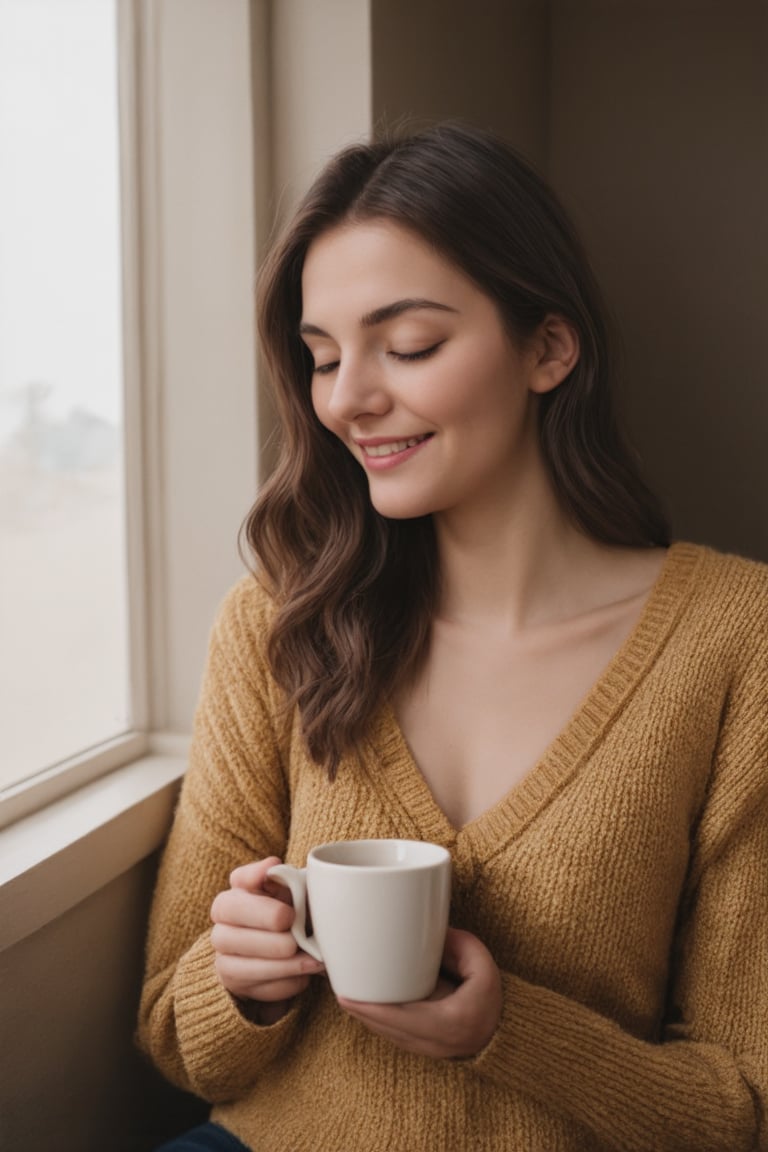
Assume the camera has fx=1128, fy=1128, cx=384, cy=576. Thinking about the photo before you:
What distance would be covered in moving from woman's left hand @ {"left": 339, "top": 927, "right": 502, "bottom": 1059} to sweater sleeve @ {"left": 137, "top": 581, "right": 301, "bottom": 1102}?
27 cm

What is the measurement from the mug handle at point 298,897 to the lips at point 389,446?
1.47ft

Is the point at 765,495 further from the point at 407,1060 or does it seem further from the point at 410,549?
the point at 407,1060

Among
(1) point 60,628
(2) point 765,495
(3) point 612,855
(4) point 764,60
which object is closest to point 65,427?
(1) point 60,628

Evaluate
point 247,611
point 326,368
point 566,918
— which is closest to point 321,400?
point 326,368

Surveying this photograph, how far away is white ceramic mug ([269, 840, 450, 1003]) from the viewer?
88 centimetres

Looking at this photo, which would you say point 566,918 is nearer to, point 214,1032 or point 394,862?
point 394,862

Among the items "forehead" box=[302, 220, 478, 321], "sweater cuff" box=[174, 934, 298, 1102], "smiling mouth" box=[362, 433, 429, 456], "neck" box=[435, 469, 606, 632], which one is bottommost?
"sweater cuff" box=[174, 934, 298, 1102]

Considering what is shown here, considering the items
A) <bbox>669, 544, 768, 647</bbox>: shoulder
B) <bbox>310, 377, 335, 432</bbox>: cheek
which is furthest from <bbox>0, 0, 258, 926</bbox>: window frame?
<bbox>669, 544, 768, 647</bbox>: shoulder

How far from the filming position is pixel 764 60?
227cm

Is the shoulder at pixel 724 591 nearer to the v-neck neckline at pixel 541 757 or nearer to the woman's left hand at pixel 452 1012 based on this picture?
the v-neck neckline at pixel 541 757

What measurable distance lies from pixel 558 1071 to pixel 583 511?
0.61 meters

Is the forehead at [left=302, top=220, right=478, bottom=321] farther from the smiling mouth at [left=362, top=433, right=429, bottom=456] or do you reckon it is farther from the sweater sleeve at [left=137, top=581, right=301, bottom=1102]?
the sweater sleeve at [left=137, top=581, right=301, bottom=1102]

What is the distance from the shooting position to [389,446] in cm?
119

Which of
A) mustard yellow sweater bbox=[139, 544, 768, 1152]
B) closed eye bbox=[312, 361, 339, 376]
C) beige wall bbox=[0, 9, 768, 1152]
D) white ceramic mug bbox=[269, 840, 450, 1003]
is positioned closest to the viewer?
white ceramic mug bbox=[269, 840, 450, 1003]
